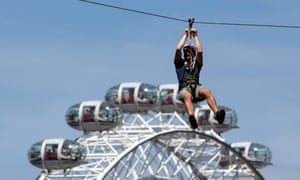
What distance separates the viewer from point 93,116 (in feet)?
257

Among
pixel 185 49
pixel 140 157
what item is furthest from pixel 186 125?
pixel 185 49

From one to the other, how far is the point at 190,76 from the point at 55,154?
44.5 metres

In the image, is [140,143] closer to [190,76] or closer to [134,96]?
[134,96]

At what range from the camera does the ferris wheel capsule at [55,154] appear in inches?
2990

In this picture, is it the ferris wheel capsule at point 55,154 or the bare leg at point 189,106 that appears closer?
the bare leg at point 189,106

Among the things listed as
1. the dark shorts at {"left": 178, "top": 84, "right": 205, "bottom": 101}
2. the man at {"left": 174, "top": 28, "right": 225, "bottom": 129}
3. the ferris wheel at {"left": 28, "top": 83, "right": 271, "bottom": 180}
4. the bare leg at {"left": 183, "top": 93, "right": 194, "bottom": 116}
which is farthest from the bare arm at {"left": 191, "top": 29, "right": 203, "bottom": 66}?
the ferris wheel at {"left": 28, "top": 83, "right": 271, "bottom": 180}

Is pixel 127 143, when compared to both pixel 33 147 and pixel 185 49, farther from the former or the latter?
pixel 185 49

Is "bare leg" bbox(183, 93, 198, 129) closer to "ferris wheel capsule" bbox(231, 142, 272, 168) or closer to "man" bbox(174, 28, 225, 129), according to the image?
"man" bbox(174, 28, 225, 129)

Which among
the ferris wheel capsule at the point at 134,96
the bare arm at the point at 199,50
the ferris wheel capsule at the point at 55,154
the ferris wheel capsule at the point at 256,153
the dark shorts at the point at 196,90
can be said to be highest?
the bare arm at the point at 199,50

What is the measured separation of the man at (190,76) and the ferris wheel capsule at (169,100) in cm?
5270

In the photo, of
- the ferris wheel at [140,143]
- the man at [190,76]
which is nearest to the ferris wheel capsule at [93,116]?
the ferris wheel at [140,143]

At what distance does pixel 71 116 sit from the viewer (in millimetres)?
79000

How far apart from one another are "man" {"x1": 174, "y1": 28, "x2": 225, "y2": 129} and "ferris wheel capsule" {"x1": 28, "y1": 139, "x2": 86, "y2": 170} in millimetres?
44251

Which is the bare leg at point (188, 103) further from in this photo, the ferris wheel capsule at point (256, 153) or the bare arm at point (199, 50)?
the ferris wheel capsule at point (256, 153)
